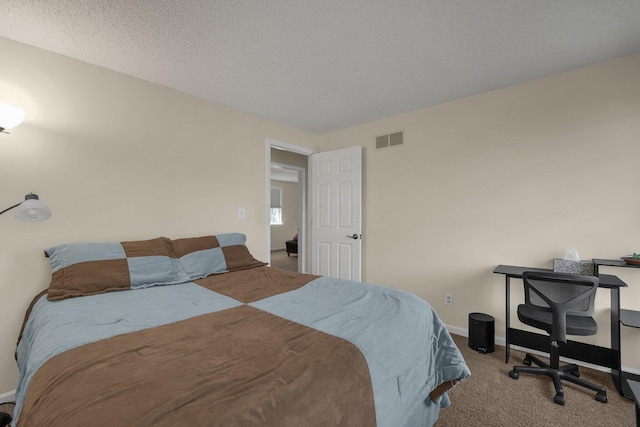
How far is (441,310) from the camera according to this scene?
3.03 m

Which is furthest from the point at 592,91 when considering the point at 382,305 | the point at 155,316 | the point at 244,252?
the point at 155,316

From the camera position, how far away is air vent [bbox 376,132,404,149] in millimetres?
3354

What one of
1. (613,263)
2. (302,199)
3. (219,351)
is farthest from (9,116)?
(613,263)

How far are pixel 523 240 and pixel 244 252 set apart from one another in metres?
2.61

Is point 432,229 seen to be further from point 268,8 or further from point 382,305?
point 268,8

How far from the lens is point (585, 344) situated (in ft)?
7.48

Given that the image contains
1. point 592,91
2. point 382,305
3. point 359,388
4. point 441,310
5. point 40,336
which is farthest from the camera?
point 441,310

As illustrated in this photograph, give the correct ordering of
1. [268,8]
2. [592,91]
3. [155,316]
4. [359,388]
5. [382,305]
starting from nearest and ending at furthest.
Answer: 1. [359,388]
2. [155,316]
3. [382,305]
4. [268,8]
5. [592,91]

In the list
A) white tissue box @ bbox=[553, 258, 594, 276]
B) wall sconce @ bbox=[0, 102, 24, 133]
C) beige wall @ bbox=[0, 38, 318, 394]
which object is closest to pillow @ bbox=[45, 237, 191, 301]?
beige wall @ bbox=[0, 38, 318, 394]

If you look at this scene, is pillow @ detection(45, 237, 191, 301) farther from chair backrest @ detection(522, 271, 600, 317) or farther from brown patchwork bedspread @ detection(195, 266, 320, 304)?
chair backrest @ detection(522, 271, 600, 317)

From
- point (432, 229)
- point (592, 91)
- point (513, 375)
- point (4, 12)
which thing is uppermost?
point (4, 12)

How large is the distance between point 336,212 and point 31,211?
2.89 m

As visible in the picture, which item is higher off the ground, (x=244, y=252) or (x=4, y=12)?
(x=4, y=12)

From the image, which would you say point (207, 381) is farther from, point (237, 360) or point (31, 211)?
point (31, 211)
